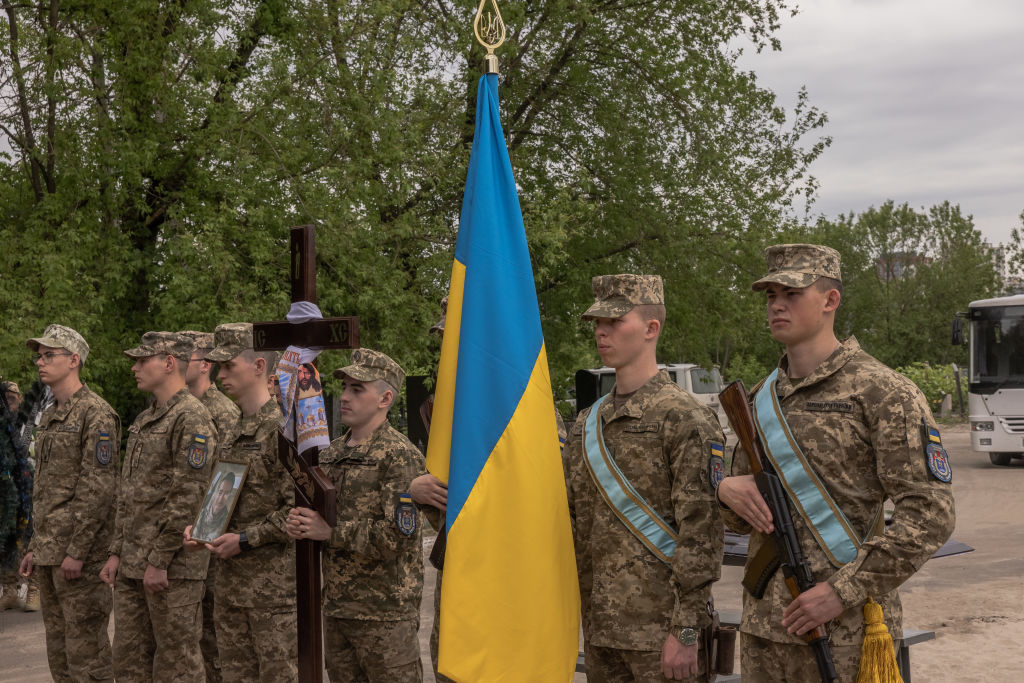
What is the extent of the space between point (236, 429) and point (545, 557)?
2130mm

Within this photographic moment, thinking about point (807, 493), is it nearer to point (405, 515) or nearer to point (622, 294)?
point (622, 294)

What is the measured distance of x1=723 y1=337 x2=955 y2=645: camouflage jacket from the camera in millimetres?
3328

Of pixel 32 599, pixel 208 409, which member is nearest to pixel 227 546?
pixel 208 409

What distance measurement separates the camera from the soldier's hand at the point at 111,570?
603 centimetres

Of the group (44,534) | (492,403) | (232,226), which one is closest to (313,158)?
(232,226)

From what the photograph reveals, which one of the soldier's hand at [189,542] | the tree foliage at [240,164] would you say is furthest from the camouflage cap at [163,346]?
the tree foliage at [240,164]

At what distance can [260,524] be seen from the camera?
5.23 metres

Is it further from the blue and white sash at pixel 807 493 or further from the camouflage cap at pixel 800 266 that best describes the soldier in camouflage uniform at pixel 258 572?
the camouflage cap at pixel 800 266

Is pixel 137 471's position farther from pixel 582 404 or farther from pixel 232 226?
pixel 582 404

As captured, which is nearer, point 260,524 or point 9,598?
point 260,524

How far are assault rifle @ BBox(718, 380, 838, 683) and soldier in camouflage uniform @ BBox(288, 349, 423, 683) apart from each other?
1.77m

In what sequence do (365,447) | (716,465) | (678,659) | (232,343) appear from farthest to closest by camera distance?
(232,343), (365,447), (716,465), (678,659)

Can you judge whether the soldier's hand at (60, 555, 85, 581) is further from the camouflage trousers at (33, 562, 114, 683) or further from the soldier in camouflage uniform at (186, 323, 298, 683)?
the soldier in camouflage uniform at (186, 323, 298, 683)

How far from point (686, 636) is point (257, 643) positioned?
7.97 feet
